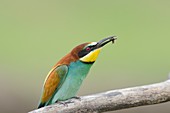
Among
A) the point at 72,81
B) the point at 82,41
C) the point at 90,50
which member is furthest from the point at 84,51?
the point at 82,41

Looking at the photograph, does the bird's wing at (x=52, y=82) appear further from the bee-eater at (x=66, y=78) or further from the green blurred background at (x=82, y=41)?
the green blurred background at (x=82, y=41)

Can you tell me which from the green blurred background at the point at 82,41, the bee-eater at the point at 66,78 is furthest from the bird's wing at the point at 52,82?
the green blurred background at the point at 82,41

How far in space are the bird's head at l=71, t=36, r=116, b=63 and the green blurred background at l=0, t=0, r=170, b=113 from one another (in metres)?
1.71

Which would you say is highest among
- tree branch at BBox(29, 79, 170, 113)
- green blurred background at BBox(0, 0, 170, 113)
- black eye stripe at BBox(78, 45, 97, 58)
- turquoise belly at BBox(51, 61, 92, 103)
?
black eye stripe at BBox(78, 45, 97, 58)

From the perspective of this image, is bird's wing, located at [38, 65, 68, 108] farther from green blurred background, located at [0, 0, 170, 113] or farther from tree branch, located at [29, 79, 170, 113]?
green blurred background, located at [0, 0, 170, 113]

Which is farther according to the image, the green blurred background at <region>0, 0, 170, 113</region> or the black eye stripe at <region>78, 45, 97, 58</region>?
the green blurred background at <region>0, 0, 170, 113</region>

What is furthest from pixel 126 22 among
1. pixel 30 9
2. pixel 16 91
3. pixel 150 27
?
pixel 16 91

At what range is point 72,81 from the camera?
9.00 feet

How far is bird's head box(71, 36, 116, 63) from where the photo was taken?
8.77 ft

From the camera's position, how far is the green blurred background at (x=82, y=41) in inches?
195

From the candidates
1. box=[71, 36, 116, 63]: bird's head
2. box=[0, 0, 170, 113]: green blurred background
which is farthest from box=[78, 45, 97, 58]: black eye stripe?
box=[0, 0, 170, 113]: green blurred background

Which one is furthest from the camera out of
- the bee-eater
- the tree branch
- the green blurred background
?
the green blurred background

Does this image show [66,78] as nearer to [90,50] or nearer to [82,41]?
[90,50]

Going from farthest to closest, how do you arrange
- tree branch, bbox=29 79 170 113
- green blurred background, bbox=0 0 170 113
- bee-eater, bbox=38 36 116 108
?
green blurred background, bbox=0 0 170 113, bee-eater, bbox=38 36 116 108, tree branch, bbox=29 79 170 113
